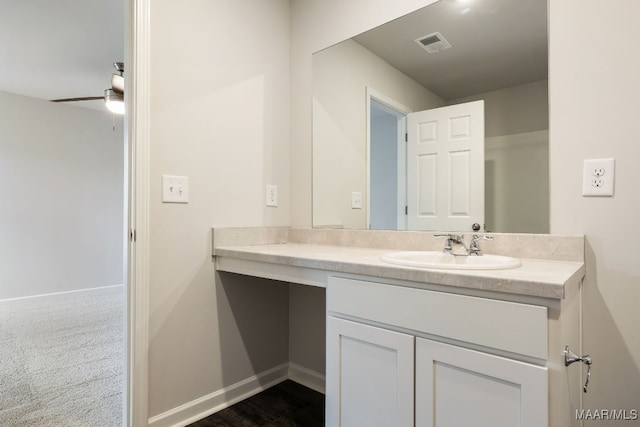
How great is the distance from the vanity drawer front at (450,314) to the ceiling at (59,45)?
233 centimetres

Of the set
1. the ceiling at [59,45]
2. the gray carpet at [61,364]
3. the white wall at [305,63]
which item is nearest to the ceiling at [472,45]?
the white wall at [305,63]

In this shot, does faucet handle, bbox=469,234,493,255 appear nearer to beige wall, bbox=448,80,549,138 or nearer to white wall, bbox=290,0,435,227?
beige wall, bbox=448,80,549,138

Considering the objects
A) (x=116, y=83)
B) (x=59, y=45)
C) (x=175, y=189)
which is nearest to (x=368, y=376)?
(x=175, y=189)

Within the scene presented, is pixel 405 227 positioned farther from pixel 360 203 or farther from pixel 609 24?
pixel 609 24

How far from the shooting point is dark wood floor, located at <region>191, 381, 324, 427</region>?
158cm

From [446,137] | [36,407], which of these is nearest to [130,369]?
[36,407]

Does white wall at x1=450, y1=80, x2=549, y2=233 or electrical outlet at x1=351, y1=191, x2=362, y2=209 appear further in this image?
electrical outlet at x1=351, y1=191, x2=362, y2=209

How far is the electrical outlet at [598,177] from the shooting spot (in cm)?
112

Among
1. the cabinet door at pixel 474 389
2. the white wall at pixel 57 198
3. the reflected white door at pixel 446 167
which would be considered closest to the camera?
the cabinet door at pixel 474 389

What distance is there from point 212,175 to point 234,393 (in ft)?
3.66

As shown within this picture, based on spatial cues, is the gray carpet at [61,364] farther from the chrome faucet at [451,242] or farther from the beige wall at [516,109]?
the beige wall at [516,109]

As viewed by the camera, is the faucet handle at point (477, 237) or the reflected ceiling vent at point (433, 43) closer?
the faucet handle at point (477, 237)

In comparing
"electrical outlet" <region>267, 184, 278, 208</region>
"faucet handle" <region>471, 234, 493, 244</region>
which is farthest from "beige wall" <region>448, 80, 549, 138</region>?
"electrical outlet" <region>267, 184, 278, 208</region>

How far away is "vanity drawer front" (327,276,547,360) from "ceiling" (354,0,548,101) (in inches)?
36.7
